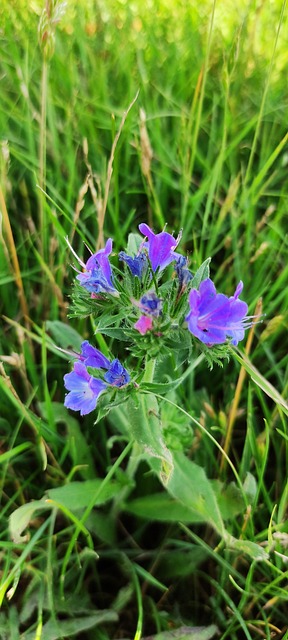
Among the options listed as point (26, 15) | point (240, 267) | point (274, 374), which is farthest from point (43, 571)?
point (26, 15)

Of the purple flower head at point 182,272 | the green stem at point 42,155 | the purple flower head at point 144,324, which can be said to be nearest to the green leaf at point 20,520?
the purple flower head at point 144,324

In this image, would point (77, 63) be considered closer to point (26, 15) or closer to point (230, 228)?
point (26, 15)

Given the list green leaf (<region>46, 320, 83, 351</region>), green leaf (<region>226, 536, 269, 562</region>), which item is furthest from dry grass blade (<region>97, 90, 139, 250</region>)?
green leaf (<region>226, 536, 269, 562</region>)

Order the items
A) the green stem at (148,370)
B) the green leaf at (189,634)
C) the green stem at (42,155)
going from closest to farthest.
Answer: the green stem at (148,370), the green leaf at (189,634), the green stem at (42,155)

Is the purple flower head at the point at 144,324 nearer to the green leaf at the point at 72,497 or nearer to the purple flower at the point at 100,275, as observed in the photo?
the purple flower at the point at 100,275

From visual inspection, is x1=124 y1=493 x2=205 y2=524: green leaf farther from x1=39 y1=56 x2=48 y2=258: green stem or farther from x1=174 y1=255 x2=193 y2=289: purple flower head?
x1=39 y1=56 x2=48 y2=258: green stem

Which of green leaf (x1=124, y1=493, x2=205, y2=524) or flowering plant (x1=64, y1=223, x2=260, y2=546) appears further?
green leaf (x1=124, y1=493, x2=205, y2=524)
